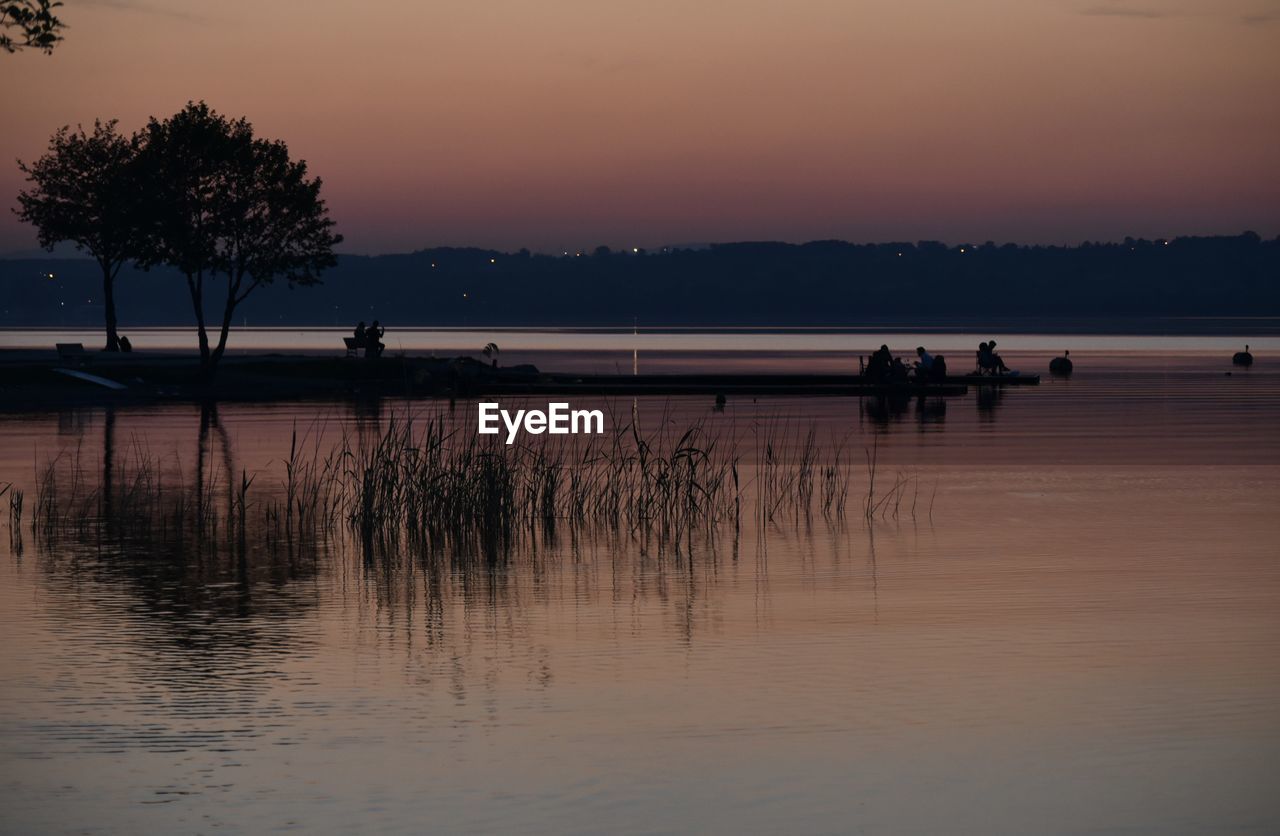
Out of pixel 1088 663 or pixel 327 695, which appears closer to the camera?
pixel 327 695

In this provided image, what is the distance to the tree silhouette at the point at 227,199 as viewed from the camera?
73750 mm

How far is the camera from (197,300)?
7750 centimetres

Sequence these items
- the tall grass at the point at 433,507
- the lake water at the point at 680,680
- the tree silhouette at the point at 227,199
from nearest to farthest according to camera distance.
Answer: the lake water at the point at 680,680
the tall grass at the point at 433,507
the tree silhouette at the point at 227,199

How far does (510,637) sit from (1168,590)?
26.5ft

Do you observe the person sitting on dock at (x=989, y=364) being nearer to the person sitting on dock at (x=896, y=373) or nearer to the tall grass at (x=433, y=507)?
the person sitting on dock at (x=896, y=373)

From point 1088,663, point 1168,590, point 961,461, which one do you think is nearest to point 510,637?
point 1088,663

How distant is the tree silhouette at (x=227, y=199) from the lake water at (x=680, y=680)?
161 feet

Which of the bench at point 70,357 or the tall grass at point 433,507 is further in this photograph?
the bench at point 70,357

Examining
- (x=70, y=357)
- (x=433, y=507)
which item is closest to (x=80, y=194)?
(x=70, y=357)

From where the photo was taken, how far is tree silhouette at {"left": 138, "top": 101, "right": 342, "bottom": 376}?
7375 cm

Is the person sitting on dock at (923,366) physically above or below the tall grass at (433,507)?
above

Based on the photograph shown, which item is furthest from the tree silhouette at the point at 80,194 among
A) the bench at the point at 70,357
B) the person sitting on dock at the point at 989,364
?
the person sitting on dock at the point at 989,364

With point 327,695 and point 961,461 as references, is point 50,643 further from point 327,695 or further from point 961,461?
point 961,461

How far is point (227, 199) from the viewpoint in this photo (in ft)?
245
